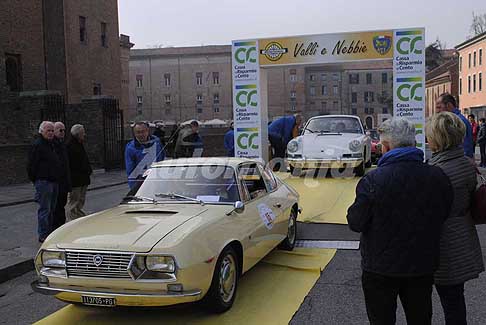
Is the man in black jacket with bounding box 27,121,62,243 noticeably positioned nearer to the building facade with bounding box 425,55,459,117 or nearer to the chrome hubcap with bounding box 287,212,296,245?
the chrome hubcap with bounding box 287,212,296,245

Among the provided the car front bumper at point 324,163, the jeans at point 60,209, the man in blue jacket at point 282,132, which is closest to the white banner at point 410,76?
the car front bumper at point 324,163

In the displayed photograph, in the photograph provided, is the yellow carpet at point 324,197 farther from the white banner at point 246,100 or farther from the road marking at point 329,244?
the white banner at point 246,100

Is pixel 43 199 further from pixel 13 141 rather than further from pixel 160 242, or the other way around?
Answer: pixel 13 141

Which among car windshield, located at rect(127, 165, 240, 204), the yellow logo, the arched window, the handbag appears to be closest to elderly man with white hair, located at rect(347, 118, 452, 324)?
the handbag

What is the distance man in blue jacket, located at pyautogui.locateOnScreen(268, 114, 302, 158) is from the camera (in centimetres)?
1594

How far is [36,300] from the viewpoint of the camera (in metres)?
5.58

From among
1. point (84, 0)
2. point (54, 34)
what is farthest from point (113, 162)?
point (84, 0)

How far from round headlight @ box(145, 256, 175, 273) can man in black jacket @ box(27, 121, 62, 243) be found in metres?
4.04

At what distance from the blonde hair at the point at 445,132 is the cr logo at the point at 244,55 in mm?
12874

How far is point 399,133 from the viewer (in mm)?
3242

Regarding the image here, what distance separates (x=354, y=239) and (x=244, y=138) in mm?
8951

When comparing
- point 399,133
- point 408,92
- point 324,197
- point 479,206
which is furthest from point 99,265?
point 408,92

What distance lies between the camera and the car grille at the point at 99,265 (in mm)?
4293

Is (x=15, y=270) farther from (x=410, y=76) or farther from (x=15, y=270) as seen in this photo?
(x=410, y=76)
